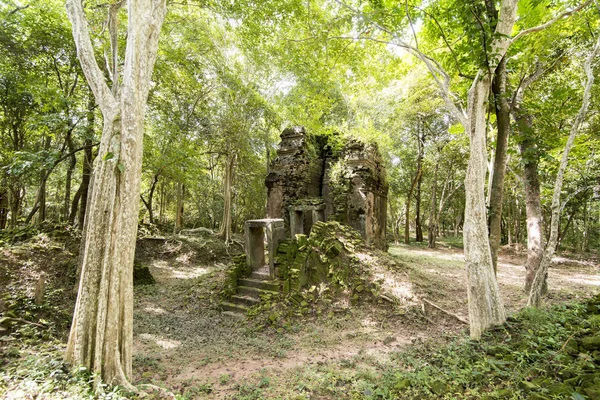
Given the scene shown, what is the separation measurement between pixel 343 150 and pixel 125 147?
9943mm

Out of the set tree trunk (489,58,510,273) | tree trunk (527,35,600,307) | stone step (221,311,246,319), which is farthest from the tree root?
stone step (221,311,246,319)

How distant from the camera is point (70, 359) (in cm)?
349

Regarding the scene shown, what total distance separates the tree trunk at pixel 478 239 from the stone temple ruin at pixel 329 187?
22.2 feet

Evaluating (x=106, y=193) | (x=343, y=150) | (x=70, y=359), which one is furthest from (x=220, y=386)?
(x=343, y=150)

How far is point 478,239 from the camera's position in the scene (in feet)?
14.4

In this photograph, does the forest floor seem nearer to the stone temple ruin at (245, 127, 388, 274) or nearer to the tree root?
the tree root

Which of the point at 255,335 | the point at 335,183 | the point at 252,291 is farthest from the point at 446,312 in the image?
the point at 335,183

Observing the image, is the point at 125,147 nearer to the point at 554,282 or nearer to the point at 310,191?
the point at 310,191

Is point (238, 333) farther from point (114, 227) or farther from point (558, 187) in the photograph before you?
point (558, 187)

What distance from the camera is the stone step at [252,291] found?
306 inches

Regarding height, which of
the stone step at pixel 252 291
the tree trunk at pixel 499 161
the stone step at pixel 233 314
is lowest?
the stone step at pixel 233 314

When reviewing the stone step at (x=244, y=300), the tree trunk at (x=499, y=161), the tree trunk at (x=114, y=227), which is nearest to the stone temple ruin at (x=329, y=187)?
the stone step at (x=244, y=300)

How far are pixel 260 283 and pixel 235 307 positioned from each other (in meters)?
0.96

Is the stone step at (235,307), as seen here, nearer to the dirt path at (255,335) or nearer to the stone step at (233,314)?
the stone step at (233,314)
